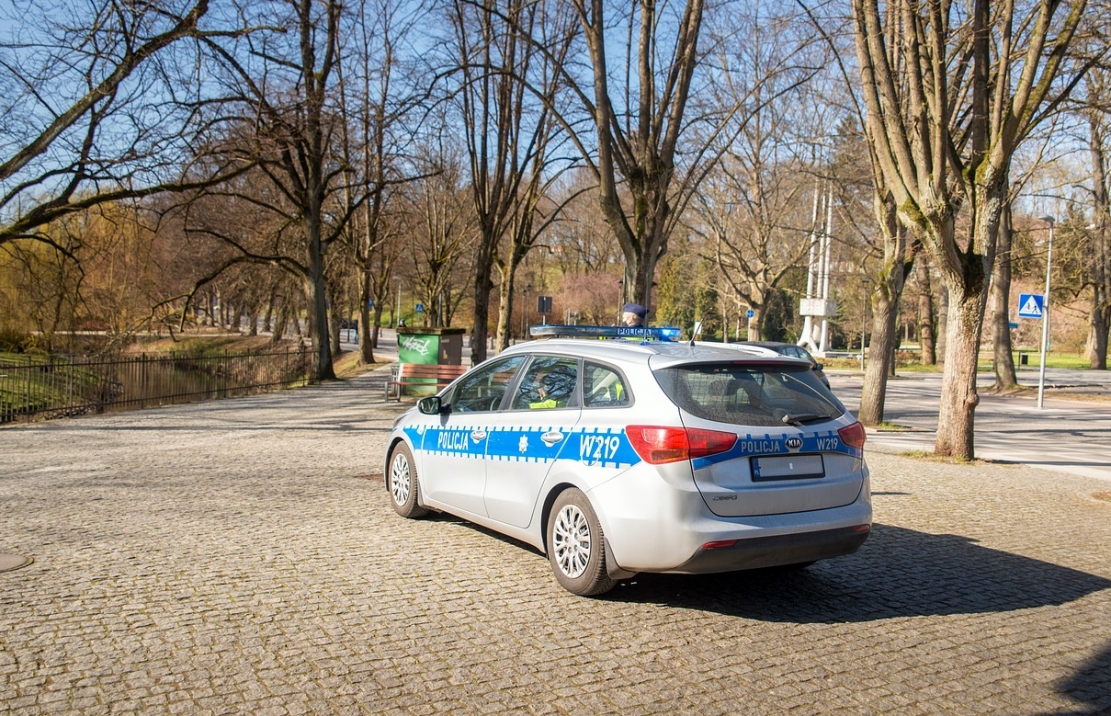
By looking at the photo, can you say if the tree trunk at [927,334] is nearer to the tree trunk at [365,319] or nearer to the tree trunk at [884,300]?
the tree trunk at [365,319]

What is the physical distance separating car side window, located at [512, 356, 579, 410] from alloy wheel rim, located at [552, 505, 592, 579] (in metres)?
0.73

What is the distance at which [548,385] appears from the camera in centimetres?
641

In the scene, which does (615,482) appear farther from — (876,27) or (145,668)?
(876,27)

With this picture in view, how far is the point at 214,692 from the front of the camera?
402 centimetres

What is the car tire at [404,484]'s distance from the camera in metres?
7.80

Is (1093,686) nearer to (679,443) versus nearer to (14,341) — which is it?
(679,443)

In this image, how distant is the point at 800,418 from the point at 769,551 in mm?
870

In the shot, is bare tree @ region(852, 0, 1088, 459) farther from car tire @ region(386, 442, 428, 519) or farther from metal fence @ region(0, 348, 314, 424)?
metal fence @ region(0, 348, 314, 424)

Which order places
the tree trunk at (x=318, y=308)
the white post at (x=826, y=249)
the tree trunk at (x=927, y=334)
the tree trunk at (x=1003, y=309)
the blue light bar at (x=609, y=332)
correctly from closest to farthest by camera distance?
the blue light bar at (x=609, y=332)
the tree trunk at (x=318, y=308)
the tree trunk at (x=1003, y=309)
the white post at (x=826, y=249)
the tree trunk at (x=927, y=334)

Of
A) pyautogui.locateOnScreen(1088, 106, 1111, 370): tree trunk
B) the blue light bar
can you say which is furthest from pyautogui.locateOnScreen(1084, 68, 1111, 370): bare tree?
the blue light bar

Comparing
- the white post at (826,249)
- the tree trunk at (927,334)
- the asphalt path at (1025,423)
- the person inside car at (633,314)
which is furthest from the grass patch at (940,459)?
the tree trunk at (927,334)

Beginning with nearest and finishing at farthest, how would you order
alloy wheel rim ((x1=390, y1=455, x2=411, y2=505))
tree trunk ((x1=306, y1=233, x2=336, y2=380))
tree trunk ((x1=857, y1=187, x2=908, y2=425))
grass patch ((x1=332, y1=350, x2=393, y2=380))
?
alloy wheel rim ((x1=390, y1=455, x2=411, y2=505))
tree trunk ((x1=857, y1=187, x2=908, y2=425))
tree trunk ((x1=306, y1=233, x2=336, y2=380))
grass patch ((x1=332, y1=350, x2=393, y2=380))

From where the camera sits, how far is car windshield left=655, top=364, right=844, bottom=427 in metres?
5.43

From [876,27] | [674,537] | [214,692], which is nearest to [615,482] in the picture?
[674,537]
